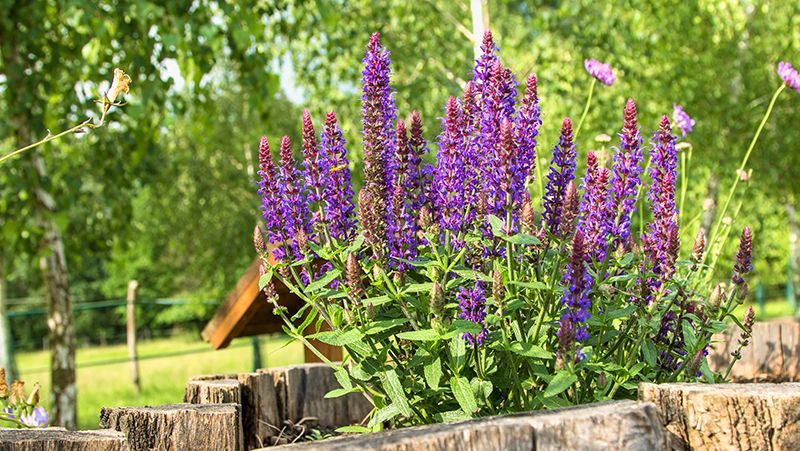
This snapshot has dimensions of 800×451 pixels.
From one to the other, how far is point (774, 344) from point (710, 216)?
7815 millimetres

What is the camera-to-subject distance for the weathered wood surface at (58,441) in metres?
1.85

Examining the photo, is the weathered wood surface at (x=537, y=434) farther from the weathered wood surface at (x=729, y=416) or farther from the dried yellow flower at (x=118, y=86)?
the dried yellow flower at (x=118, y=86)

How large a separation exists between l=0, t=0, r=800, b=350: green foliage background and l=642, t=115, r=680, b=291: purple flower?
1.90 m

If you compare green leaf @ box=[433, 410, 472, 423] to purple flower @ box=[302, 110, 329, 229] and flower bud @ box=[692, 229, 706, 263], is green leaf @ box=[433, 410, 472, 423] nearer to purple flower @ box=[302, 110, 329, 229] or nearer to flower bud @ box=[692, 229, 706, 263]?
purple flower @ box=[302, 110, 329, 229]

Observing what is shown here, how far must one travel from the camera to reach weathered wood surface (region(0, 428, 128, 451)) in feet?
6.07

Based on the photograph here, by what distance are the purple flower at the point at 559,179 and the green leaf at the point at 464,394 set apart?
407mm

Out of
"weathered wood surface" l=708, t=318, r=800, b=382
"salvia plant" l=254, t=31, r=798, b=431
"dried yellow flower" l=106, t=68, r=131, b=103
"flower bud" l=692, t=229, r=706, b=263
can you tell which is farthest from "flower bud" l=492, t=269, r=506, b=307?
"weathered wood surface" l=708, t=318, r=800, b=382

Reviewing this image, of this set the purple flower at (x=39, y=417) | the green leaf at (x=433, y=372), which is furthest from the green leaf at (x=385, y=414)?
the purple flower at (x=39, y=417)

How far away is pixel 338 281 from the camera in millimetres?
2162

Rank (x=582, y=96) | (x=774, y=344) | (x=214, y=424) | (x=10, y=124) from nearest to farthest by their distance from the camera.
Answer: (x=214, y=424)
(x=774, y=344)
(x=10, y=124)
(x=582, y=96)

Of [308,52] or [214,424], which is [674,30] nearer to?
[308,52]

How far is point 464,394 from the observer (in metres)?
1.92

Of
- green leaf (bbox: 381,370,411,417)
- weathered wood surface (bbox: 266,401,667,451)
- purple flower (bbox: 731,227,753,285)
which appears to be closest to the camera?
weathered wood surface (bbox: 266,401,667,451)

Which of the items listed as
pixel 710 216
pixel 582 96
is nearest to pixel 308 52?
pixel 582 96
